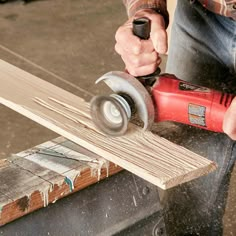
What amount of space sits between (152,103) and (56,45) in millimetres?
2594

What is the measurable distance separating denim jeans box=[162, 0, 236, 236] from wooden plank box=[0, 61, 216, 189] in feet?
0.99

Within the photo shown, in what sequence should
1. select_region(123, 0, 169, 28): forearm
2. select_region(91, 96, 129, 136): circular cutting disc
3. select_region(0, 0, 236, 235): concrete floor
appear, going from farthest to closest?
select_region(0, 0, 236, 235): concrete floor → select_region(123, 0, 169, 28): forearm → select_region(91, 96, 129, 136): circular cutting disc

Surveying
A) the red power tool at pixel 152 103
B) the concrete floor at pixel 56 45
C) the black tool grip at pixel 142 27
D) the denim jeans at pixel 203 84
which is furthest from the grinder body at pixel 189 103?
the concrete floor at pixel 56 45

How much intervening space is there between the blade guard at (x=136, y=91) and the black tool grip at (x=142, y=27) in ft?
0.36

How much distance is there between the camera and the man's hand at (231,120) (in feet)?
4.39

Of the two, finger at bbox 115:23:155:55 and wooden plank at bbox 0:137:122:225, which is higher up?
finger at bbox 115:23:155:55

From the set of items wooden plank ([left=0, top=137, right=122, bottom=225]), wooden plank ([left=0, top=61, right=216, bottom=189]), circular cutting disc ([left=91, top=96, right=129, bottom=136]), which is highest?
circular cutting disc ([left=91, top=96, right=129, bottom=136])

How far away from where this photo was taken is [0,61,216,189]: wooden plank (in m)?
1.26

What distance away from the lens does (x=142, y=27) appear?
1.41 metres

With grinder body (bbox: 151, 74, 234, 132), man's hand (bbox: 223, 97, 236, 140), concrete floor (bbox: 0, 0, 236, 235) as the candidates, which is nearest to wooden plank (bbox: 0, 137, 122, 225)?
grinder body (bbox: 151, 74, 234, 132)

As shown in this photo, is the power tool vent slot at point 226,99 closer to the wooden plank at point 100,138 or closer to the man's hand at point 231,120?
the man's hand at point 231,120

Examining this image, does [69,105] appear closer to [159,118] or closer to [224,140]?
[159,118]

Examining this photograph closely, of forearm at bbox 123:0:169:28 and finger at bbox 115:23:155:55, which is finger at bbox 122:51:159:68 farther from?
forearm at bbox 123:0:169:28

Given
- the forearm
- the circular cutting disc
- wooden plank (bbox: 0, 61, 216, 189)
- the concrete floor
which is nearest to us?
wooden plank (bbox: 0, 61, 216, 189)
